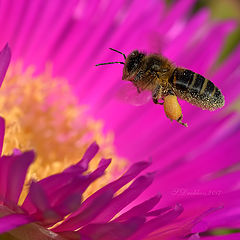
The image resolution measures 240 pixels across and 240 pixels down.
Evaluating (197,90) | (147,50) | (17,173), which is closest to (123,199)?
(17,173)

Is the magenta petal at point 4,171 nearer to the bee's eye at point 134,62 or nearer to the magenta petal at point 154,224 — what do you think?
the magenta petal at point 154,224

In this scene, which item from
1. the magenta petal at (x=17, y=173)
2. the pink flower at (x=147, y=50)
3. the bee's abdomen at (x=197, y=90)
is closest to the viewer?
the magenta petal at (x=17, y=173)

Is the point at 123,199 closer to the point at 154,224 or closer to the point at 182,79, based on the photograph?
the point at 154,224

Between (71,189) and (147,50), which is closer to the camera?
(71,189)

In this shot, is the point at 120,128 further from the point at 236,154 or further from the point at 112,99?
the point at 236,154

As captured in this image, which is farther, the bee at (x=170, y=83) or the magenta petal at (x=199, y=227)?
the bee at (x=170, y=83)

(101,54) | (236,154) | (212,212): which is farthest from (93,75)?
(212,212)

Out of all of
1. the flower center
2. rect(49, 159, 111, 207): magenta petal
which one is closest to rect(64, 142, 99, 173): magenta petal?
rect(49, 159, 111, 207): magenta petal

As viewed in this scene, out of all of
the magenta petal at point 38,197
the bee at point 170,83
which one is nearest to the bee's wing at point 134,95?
the bee at point 170,83
